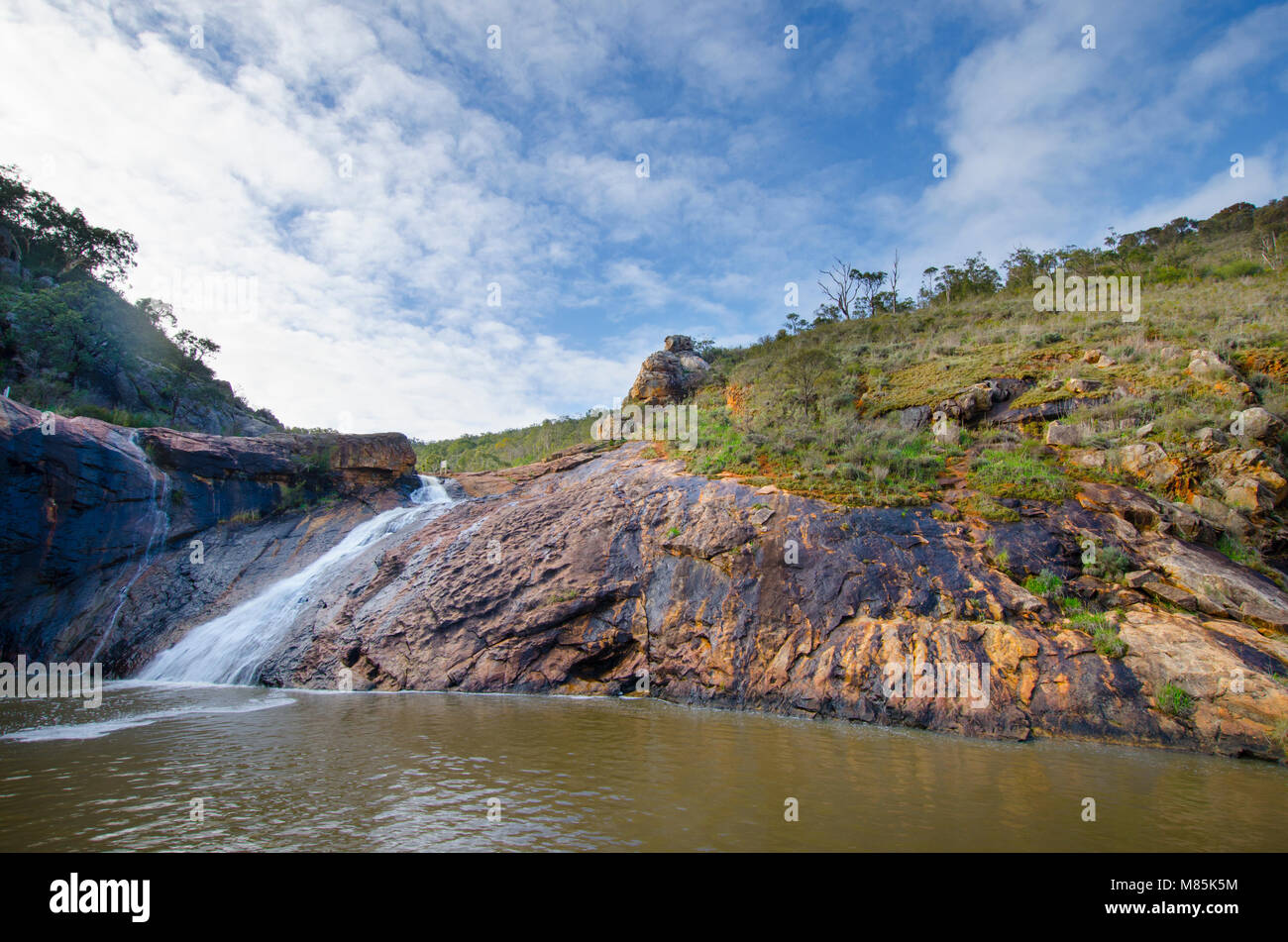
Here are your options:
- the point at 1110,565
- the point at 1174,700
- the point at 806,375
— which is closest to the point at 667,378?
the point at 806,375

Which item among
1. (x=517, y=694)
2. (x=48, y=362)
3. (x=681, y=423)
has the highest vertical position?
(x=48, y=362)

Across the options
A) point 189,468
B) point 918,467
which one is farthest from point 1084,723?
point 189,468

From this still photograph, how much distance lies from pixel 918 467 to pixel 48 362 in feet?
117

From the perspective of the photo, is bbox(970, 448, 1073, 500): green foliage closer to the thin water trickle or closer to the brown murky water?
the brown murky water

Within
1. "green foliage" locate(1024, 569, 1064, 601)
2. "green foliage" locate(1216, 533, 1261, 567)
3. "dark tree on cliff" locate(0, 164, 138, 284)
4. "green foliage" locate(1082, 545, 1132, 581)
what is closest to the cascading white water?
"green foliage" locate(1024, 569, 1064, 601)

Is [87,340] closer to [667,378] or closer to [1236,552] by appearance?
[667,378]

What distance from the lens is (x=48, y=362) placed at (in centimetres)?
2512

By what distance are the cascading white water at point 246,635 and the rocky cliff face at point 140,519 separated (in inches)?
40.4

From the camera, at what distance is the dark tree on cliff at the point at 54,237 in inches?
1400

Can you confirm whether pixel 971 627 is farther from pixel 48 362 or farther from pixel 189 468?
pixel 48 362

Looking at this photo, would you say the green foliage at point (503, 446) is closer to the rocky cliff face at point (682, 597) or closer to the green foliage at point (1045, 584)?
the rocky cliff face at point (682, 597)

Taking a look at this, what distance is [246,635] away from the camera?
15.7m

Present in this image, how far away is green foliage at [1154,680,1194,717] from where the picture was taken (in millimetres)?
8656

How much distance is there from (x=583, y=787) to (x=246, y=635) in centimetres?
1407
